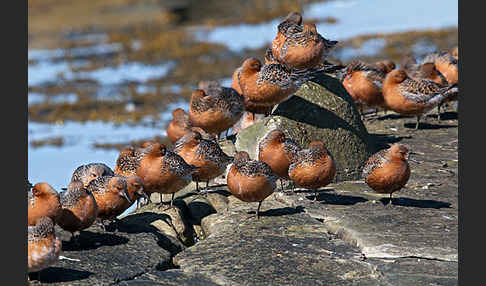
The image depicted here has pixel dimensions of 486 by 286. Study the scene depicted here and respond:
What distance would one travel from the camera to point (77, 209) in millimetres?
7203

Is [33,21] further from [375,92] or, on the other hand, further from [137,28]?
[375,92]

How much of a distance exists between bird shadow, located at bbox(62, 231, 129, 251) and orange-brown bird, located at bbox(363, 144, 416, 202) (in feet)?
9.39

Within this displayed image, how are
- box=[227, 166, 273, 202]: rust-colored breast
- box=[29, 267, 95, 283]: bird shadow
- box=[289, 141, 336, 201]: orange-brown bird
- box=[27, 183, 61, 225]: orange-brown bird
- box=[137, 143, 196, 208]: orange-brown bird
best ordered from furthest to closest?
box=[137, 143, 196, 208]: orange-brown bird < box=[289, 141, 336, 201]: orange-brown bird < box=[227, 166, 273, 202]: rust-colored breast < box=[27, 183, 61, 225]: orange-brown bird < box=[29, 267, 95, 283]: bird shadow

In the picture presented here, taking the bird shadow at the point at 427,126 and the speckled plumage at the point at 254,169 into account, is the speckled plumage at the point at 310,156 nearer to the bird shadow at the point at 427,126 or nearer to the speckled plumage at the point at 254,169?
the speckled plumage at the point at 254,169

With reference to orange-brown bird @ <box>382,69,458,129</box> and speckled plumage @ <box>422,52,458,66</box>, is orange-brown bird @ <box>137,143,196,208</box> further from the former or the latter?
speckled plumage @ <box>422,52,458,66</box>

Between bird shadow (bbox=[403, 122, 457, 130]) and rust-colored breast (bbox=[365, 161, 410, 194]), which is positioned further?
bird shadow (bbox=[403, 122, 457, 130])

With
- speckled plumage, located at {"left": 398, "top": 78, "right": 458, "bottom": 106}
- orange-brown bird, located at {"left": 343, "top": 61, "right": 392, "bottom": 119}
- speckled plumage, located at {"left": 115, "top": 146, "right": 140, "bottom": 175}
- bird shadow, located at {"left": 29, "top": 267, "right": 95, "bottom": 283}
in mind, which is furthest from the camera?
orange-brown bird, located at {"left": 343, "top": 61, "right": 392, "bottom": 119}

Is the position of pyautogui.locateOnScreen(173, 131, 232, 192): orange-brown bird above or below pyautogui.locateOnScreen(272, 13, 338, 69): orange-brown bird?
below

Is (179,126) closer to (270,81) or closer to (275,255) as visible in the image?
(270,81)

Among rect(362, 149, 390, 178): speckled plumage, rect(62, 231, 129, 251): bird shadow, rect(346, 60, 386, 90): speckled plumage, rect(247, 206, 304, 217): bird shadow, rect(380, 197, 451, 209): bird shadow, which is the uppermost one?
rect(346, 60, 386, 90): speckled plumage

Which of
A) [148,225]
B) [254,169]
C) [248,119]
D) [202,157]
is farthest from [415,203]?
[248,119]

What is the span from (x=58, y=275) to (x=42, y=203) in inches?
31.2

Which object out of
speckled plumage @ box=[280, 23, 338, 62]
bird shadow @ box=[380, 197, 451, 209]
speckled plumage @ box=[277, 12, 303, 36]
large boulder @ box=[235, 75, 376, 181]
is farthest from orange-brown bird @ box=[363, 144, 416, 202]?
speckled plumage @ box=[277, 12, 303, 36]

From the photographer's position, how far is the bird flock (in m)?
7.23
